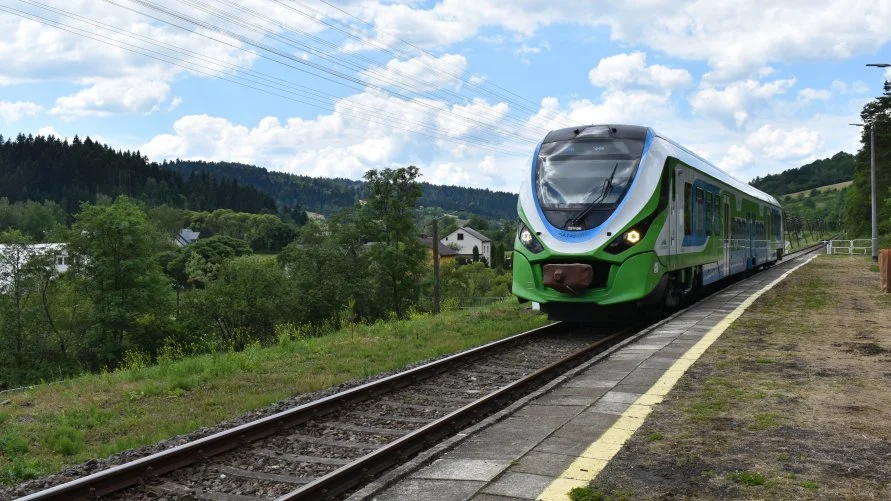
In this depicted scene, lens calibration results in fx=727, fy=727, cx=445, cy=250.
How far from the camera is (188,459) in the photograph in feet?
19.8

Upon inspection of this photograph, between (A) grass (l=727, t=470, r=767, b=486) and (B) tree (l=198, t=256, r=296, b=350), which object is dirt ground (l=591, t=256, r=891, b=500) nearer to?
(A) grass (l=727, t=470, r=767, b=486)

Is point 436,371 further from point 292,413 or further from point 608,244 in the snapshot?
point 608,244

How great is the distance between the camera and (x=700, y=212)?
16.4 meters

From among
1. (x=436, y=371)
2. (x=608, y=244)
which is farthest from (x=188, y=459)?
(x=608, y=244)

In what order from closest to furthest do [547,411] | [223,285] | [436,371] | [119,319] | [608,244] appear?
1. [547,411]
2. [436,371]
3. [608,244]
4. [119,319]
5. [223,285]

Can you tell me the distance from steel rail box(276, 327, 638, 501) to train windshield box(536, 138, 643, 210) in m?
3.60

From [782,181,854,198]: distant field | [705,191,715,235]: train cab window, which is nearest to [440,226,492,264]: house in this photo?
[782,181,854,198]: distant field

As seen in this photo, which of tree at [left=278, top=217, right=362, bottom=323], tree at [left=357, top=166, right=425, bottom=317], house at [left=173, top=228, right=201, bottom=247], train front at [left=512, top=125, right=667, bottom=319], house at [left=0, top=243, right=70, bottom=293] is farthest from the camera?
house at [left=173, top=228, right=201, bottom=247]

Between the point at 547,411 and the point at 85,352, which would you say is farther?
the point at 85,352

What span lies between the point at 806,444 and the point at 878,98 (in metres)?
61.6

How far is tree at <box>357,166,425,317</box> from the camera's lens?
44812mm

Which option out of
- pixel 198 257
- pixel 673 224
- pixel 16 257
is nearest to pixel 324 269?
pixel 16 257

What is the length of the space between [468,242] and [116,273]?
113 m

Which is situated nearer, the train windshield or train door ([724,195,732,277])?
the train windshield
